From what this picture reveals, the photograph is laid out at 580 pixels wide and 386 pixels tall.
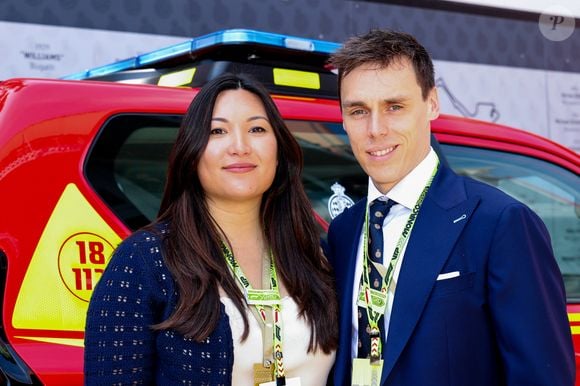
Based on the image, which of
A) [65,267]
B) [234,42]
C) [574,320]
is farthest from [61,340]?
[574,320]

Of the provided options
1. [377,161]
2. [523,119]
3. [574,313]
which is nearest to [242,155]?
[377,161]

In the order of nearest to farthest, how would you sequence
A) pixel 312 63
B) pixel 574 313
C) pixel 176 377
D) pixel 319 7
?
pixel 176 377 → pixel 574 313 → pixel 312 63 → pixel 319 7

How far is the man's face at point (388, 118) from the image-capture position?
1726mm

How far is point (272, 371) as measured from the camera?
178 cm

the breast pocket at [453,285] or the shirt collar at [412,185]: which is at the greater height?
the shirt collar at [412,185]

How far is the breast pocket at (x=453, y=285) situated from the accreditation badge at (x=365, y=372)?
8.0 inches

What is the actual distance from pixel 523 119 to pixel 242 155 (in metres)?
5.64

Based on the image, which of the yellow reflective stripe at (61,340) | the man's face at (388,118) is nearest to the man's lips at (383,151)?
the man's face at (388,118)

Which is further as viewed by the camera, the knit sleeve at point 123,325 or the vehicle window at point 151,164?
the vehicle window at point 151,164

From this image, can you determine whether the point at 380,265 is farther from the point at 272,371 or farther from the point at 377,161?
the point at 272,371

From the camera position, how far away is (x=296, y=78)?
8.97 feet

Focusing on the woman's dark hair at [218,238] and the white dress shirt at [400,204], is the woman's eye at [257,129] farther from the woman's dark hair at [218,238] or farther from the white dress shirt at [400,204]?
the white dress shirt at [400,204]

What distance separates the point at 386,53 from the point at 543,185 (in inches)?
60.5

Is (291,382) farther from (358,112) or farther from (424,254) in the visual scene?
(358,112)
